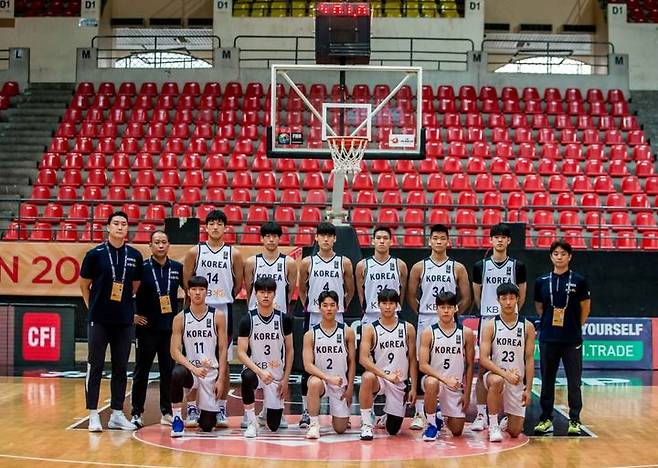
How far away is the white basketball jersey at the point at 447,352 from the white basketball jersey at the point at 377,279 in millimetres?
868

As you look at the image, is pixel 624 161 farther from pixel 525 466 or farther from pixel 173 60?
pixel 173 60

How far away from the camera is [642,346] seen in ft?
43.7

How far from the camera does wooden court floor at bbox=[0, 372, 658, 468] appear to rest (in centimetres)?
738

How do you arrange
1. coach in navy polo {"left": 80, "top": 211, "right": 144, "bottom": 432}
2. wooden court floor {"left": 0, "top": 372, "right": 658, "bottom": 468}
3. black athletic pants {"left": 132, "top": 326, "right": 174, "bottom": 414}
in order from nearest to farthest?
wooden court floor {"left": 0, "top": 372, "right": 658, "bottom": 468} < coach in navy polo {"left": 80, "top": 211, "right": 144, "bottom": 432} < black athletic pants {"left": 132, "top": 326, "right": 174, "bottom": 414}

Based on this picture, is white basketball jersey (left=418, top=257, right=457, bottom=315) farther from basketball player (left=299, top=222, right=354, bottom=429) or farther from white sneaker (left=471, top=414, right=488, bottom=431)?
white sneaker (left=471, top=414, right=488, bottom=431)

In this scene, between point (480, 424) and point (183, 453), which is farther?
point (480, 424)

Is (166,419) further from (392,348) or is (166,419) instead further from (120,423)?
(392,348)

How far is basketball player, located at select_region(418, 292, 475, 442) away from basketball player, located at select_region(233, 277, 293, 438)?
45.3 inches

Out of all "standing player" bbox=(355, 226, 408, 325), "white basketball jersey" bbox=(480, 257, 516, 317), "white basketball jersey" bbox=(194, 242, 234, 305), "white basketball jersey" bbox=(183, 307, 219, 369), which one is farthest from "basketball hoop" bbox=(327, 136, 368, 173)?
"white basketball jersey" bbox=(183, 307, 219, 369)

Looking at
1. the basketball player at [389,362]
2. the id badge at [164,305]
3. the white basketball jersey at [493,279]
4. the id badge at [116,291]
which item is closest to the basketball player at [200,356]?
the id badge at [164,305]

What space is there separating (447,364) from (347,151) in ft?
13.4

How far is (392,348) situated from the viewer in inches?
340

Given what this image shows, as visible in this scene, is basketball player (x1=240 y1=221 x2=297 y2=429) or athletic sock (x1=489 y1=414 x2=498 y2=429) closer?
athletic sock (x1=489 y1=414 x2=498 y2=429)

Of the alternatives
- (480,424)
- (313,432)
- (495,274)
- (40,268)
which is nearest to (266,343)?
(313,432)
